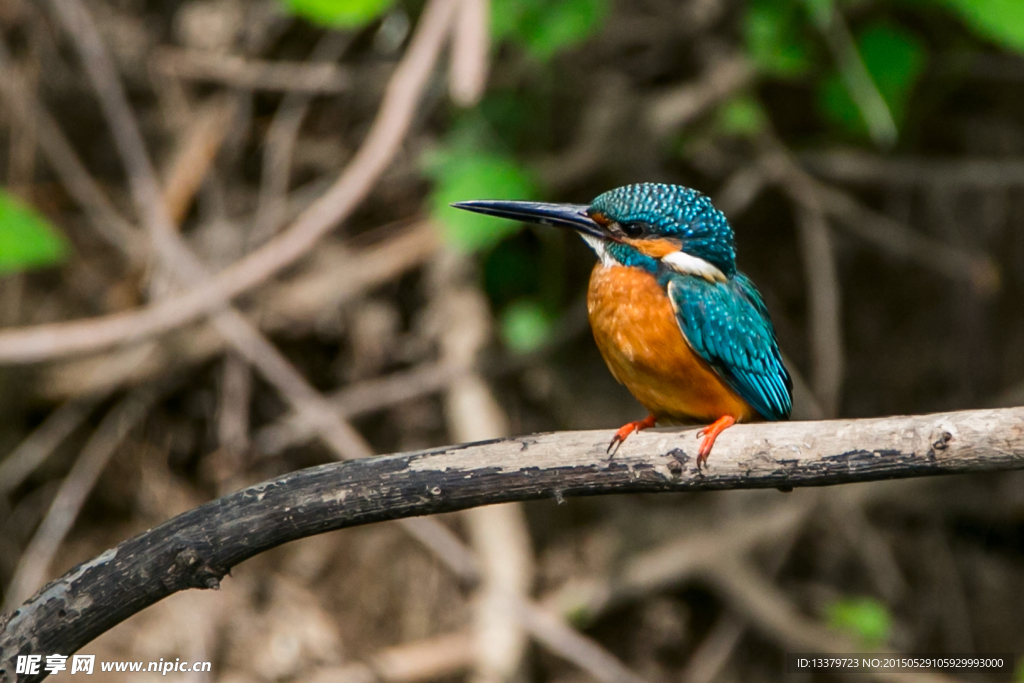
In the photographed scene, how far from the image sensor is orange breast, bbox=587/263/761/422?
6.07 feet

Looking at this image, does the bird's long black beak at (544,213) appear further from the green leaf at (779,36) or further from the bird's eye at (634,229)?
the green leaf at (779,36)

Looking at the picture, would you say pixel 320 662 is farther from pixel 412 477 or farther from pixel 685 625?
pixel 412 477

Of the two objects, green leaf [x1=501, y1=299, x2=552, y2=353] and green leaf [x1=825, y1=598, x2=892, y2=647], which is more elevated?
green leaf [x1=501, y1=299, x2=552, y2=353]

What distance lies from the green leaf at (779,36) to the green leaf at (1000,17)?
2.00 feet

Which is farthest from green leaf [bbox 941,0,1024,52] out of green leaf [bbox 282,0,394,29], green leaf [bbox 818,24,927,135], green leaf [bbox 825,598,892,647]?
green leaf [bbox 825,598,892,647]

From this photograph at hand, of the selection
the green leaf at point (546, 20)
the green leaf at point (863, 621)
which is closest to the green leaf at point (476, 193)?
the green leaf at point (546, 20)

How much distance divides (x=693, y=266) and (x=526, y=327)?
4.57 feet

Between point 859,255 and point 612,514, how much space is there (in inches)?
60.4

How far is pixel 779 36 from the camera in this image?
3.02 m

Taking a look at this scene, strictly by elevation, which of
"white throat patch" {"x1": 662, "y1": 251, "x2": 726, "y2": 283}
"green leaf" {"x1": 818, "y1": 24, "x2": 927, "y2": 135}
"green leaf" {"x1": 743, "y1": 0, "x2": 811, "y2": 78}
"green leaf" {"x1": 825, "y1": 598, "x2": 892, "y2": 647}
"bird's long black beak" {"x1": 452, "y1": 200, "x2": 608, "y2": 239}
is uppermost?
"green leaf" {"x1": 743, "y1": 0, "x2": 811, "y2": 78}

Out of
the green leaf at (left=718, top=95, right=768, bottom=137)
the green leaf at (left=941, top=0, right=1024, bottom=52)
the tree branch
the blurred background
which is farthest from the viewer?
the green leaf at (left=718, top=95, right=768, bottom=137)

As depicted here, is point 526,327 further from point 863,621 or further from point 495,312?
point 863,621

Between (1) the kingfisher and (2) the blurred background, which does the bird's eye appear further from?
(2) the blurred background

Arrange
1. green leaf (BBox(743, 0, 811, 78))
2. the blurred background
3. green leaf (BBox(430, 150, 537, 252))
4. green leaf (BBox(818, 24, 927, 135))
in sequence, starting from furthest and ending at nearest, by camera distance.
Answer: the blurred background < green leaf (BBox(743, 0, 811, 78)) < green leaf (BBox(818, 24, 927, 135)) < green leaf (BBox(430, 150, 537, 252))
